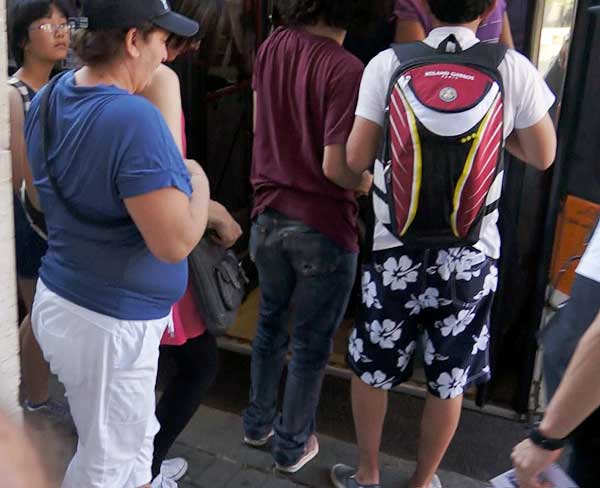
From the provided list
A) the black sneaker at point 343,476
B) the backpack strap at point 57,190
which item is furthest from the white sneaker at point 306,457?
the backpack strap at point 57,190

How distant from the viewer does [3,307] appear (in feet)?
5.71

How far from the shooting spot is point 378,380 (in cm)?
251

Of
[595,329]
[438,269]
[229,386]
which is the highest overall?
[595,329]

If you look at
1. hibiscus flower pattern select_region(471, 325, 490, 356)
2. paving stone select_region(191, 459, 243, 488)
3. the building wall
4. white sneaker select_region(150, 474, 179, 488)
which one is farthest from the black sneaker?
the building wall

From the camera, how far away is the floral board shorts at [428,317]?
7.53ft

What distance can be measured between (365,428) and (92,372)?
3.50 ft

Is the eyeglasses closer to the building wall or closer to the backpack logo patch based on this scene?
the building wall

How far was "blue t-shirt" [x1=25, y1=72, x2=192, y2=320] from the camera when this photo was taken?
1773 mm

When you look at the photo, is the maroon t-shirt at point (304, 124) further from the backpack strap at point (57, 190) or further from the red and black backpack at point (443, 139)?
the backpack strap at point (57, 190)

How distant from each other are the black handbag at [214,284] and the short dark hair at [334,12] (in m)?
0.76

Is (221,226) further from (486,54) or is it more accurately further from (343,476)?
(343,476)

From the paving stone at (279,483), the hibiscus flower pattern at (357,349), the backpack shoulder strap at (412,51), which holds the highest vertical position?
the backpack shoulder strap at (412,51)

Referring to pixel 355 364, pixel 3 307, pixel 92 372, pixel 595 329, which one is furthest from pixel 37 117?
pixel 595 329

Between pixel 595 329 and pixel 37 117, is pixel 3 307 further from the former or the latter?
pixel 595 329
